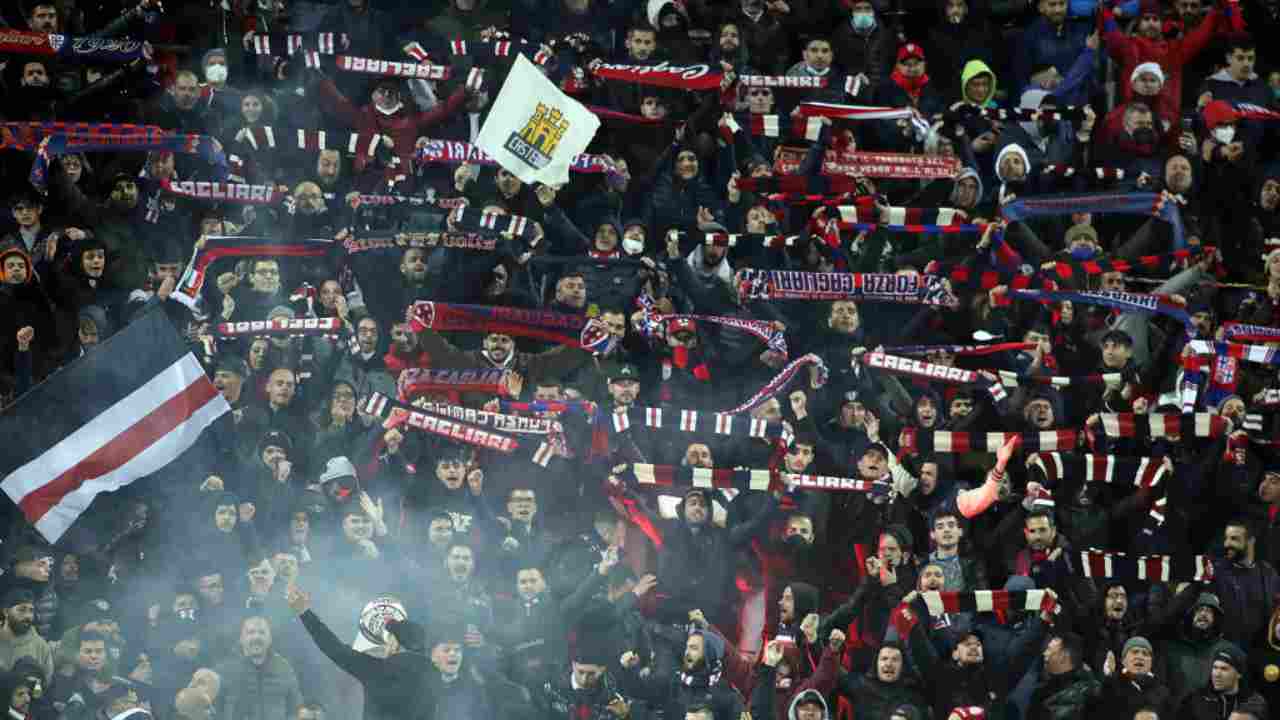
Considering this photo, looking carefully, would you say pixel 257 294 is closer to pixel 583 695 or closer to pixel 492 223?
pixel 492 223

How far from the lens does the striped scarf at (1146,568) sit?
18.5m

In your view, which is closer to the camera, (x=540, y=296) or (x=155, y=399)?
(x=155, y=399)

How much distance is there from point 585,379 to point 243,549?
280cm

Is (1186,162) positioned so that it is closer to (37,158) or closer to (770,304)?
(770,304)

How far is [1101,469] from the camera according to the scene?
61.9 ft

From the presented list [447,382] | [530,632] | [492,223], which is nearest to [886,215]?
[492,223]

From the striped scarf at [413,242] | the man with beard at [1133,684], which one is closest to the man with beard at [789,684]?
the man with beard at [1133,684]

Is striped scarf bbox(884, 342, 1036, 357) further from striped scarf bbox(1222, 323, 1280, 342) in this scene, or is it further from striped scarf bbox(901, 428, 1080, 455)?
striped scarf bbox(1222, 323, 1280, 342)

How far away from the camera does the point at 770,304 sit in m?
19.7

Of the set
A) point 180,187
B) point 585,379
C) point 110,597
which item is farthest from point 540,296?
point 110,597

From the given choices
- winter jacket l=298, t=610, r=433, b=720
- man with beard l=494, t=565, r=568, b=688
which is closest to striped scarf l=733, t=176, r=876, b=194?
man with beard l=494, t=565, r=568, b=688

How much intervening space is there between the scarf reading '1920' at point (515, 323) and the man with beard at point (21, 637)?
338cm

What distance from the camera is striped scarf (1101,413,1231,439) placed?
19.0 m

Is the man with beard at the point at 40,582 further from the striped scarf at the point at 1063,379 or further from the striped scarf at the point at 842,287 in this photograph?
the striped scarf at the point at 1063,379
